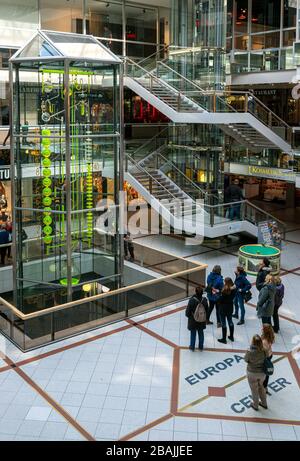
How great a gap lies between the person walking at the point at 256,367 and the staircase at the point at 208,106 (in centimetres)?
1150

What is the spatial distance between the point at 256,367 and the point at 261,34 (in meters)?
18.7

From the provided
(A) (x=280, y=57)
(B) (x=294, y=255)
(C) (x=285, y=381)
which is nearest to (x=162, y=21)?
(A) (x=280, y=57)

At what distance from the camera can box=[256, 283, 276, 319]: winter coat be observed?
10.6m

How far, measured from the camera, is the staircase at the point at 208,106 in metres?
18.6

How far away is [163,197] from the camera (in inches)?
752

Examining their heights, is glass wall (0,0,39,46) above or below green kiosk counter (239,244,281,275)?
above

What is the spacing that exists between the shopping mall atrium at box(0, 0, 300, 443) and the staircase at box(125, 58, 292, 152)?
0.07 meters

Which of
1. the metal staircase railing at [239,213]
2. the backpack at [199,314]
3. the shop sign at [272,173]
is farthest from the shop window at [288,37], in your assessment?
the backpack at [199,314]

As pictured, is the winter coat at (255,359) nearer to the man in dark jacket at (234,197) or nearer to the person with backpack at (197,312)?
the person with backpack at (197,312)

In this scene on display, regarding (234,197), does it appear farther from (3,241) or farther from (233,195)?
(3,241)

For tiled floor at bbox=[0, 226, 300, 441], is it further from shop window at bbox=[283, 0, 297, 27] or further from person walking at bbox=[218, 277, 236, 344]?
shop window at bbox=[283, 0, 297, 27]

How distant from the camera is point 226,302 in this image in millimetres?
10680

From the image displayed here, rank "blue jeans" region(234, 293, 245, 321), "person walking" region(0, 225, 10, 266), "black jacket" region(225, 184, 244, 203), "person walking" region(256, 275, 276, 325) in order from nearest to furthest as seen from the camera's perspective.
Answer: "person walking" region(256, 275, 276, 325)
"blue jeans" region(234, 293, 245, 321)
"person walking" region(0, 225, 10, 266)
"black jacket" region(225, 184, 244, 203)

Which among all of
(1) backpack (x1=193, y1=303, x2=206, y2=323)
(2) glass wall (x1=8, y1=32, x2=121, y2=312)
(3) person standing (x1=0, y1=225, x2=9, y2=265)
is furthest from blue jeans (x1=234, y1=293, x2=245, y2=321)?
(3) person standing (x1=0, y1=225, x2=9, y2=265)
